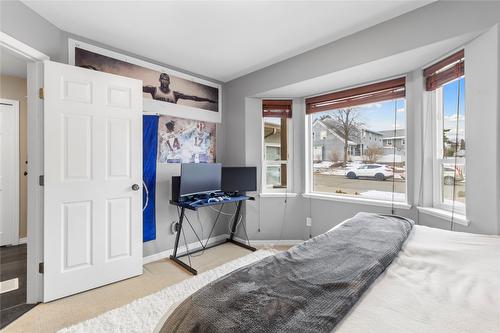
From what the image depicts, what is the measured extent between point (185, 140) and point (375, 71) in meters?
2.43

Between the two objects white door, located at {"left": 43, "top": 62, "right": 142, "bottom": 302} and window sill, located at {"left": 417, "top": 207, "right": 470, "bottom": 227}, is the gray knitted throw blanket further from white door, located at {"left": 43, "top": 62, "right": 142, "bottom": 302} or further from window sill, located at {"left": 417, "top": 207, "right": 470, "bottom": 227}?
white door, located at {"left": 43, "top": 62, "right": 142, "bottom": 302}

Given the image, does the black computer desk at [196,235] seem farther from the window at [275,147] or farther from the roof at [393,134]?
the roof at [393,134]

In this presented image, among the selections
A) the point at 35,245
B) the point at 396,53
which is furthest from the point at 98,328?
the point at 396,53

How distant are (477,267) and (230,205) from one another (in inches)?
118

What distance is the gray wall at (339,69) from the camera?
1779mm

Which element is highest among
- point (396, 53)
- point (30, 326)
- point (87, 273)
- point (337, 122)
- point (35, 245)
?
point (396, 53)

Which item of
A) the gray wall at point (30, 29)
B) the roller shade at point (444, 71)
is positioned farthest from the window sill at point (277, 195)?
the gray wall at point (30, 29)

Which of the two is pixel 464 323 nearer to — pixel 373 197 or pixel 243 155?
pixel 373 197

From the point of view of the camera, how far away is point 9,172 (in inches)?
138

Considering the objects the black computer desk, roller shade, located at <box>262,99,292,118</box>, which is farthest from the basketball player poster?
the black computer desk

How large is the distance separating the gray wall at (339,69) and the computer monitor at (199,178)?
0.57 meters

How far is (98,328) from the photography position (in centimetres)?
175

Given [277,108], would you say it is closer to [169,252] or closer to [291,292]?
[169,252]

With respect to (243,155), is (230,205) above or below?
below
